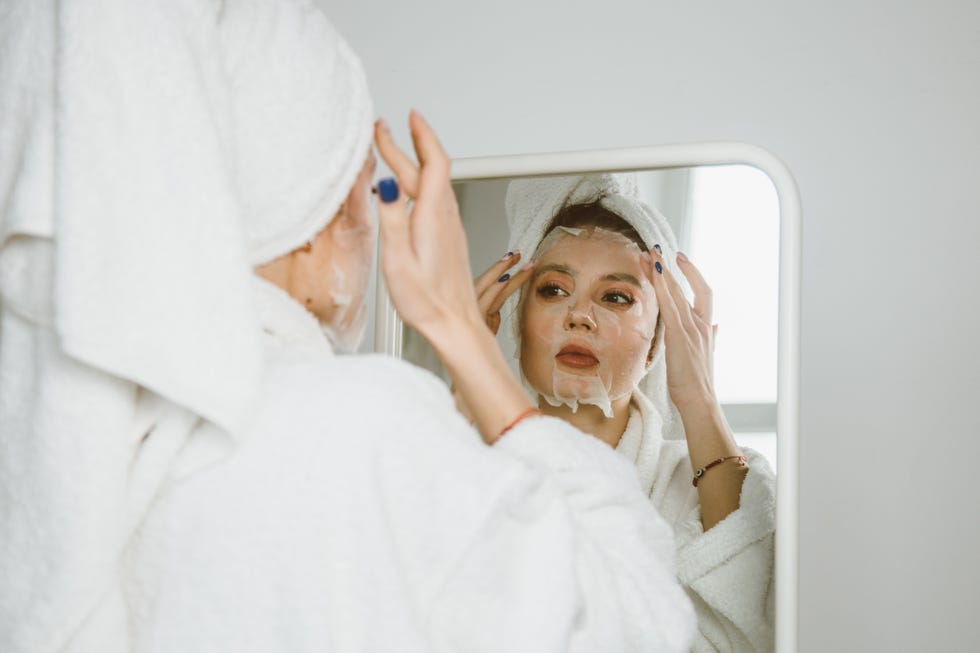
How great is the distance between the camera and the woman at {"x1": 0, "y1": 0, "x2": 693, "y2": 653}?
503 mm

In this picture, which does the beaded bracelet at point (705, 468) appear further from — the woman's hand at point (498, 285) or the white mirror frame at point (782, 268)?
the woman's hand at point (498, 285)

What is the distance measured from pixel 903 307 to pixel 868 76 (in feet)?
1.05

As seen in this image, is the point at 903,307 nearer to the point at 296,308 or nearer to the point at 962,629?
the point at 962,629

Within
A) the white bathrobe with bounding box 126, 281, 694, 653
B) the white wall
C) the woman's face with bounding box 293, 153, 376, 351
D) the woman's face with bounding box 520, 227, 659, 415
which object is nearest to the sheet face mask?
the woman's face with bounding box 293, 153, 376, 351

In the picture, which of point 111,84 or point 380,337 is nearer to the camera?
point 111,84

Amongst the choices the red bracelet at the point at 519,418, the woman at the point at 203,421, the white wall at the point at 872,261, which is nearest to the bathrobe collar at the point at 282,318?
the woman at the point at 203,421

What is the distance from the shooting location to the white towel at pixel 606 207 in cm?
113

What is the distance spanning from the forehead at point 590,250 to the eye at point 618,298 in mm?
29

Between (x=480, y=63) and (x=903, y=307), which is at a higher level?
(x=480, y=63)

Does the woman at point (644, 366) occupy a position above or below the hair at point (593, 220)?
below

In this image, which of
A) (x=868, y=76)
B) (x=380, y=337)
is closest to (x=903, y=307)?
(x=868, y=76)

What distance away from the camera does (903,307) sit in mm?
1298

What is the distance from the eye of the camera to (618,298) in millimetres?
1159

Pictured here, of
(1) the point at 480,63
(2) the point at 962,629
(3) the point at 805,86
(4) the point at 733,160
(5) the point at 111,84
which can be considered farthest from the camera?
(1) the point at 480,63
